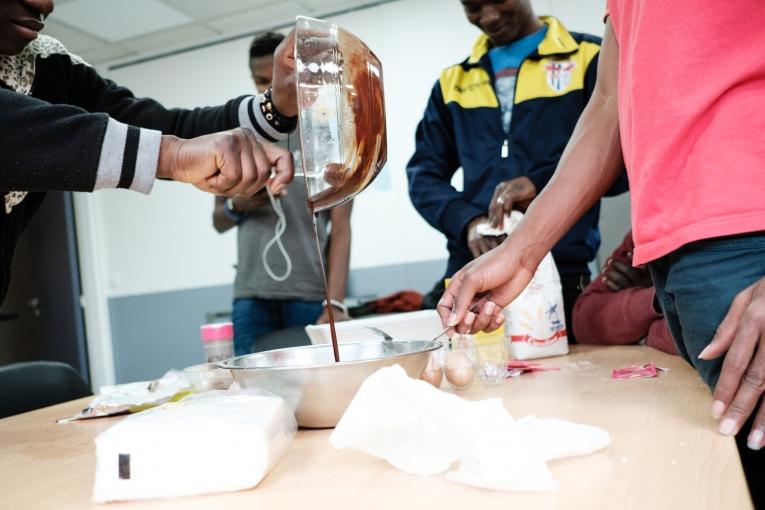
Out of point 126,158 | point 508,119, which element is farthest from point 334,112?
point 508,119

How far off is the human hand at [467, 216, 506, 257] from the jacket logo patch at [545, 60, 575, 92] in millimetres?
434

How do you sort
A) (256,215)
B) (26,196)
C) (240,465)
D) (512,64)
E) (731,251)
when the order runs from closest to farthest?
(240,465), (731,251), (26,196), (512,64), (256,215)

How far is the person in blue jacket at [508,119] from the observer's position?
5.82 ft

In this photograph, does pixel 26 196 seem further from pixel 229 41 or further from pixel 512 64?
pixel 229 41

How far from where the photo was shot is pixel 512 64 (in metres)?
1.94

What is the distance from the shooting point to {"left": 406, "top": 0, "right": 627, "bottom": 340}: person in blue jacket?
5.82ft

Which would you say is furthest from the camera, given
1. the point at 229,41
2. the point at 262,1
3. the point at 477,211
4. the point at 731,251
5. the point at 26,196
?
the point at 229,41

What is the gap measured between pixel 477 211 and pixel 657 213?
974 millimetres

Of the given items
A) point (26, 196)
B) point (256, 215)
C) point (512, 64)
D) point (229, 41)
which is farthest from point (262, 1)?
point (26, 196)

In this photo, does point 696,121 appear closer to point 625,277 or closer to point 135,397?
point 625,277

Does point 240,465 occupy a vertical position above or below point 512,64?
below

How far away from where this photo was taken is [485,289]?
0.93 metres

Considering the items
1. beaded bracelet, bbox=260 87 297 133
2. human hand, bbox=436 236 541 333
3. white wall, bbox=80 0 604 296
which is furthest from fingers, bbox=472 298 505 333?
white wall, bbox=80 0 604 296

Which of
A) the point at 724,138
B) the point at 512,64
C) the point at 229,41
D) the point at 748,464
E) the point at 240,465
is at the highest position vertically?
the point at 229,41
